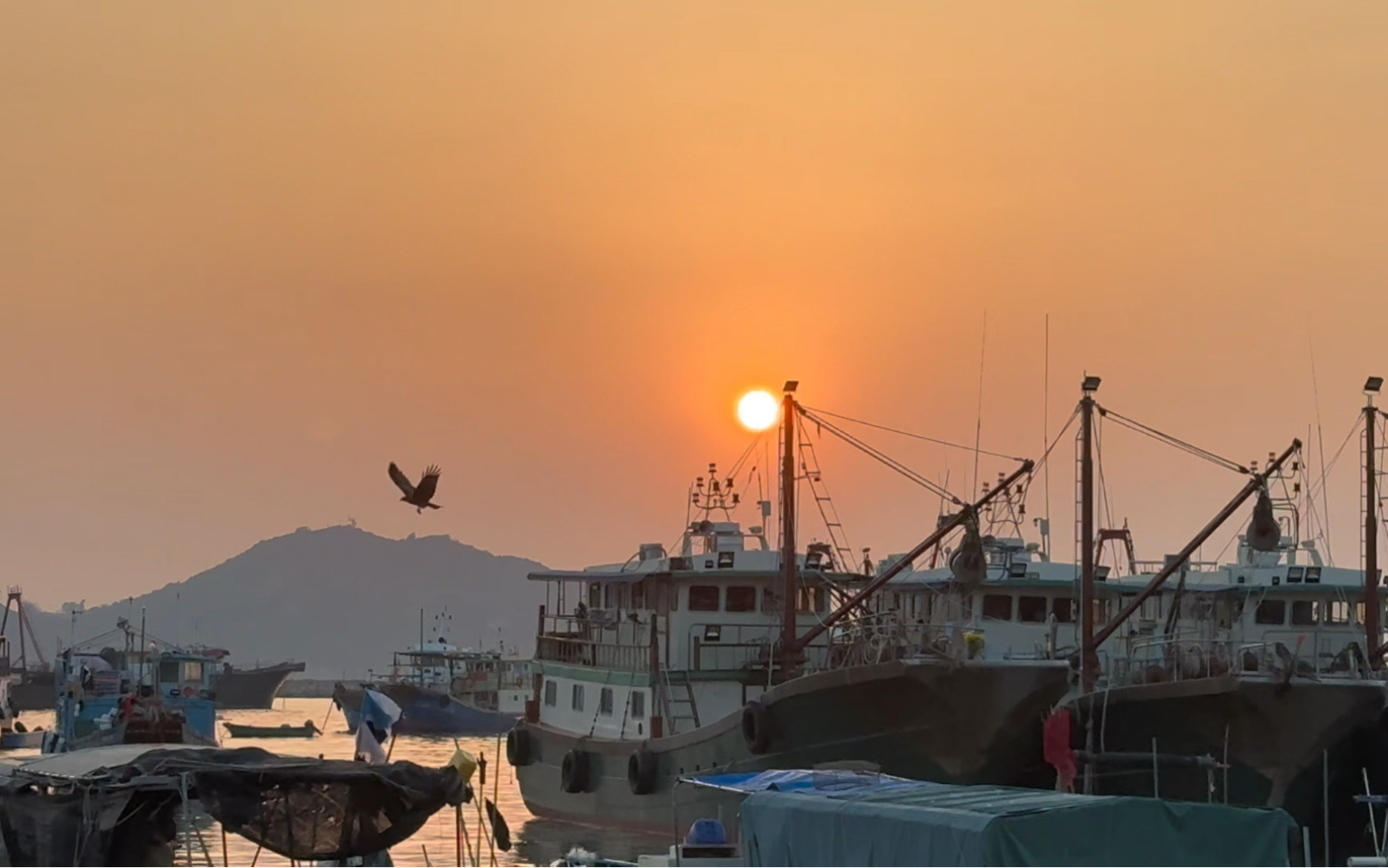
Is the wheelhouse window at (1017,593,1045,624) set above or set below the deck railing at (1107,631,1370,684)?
above

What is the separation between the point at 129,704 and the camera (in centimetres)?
6856

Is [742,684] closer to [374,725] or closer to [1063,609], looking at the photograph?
[1063,609]

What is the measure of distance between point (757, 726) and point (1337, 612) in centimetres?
1573

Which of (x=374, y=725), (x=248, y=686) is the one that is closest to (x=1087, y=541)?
(x=374, y=725)

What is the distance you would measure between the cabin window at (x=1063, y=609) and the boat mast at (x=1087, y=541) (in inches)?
189

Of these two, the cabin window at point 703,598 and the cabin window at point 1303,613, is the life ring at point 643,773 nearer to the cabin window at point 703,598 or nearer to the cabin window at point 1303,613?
the cabin window at point 703,598

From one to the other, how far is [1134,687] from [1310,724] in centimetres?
303

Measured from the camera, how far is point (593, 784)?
4716 centimetres

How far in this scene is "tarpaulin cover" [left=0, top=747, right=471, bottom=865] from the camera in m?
25.8

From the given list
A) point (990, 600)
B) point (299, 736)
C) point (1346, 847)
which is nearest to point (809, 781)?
point (1346, 847)

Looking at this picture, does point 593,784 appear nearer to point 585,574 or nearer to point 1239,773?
point 585,574

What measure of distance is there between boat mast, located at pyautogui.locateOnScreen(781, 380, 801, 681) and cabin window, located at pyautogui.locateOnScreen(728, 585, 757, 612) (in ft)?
2.52

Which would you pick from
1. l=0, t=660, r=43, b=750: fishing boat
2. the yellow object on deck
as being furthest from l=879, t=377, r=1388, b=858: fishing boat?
l=0, t=660, r=43, b=750: fishing boat

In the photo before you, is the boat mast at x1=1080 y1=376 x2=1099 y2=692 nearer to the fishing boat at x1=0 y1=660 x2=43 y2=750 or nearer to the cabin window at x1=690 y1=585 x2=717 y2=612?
the cabin window at x1=690 y1=585 x2=717 y2=612
